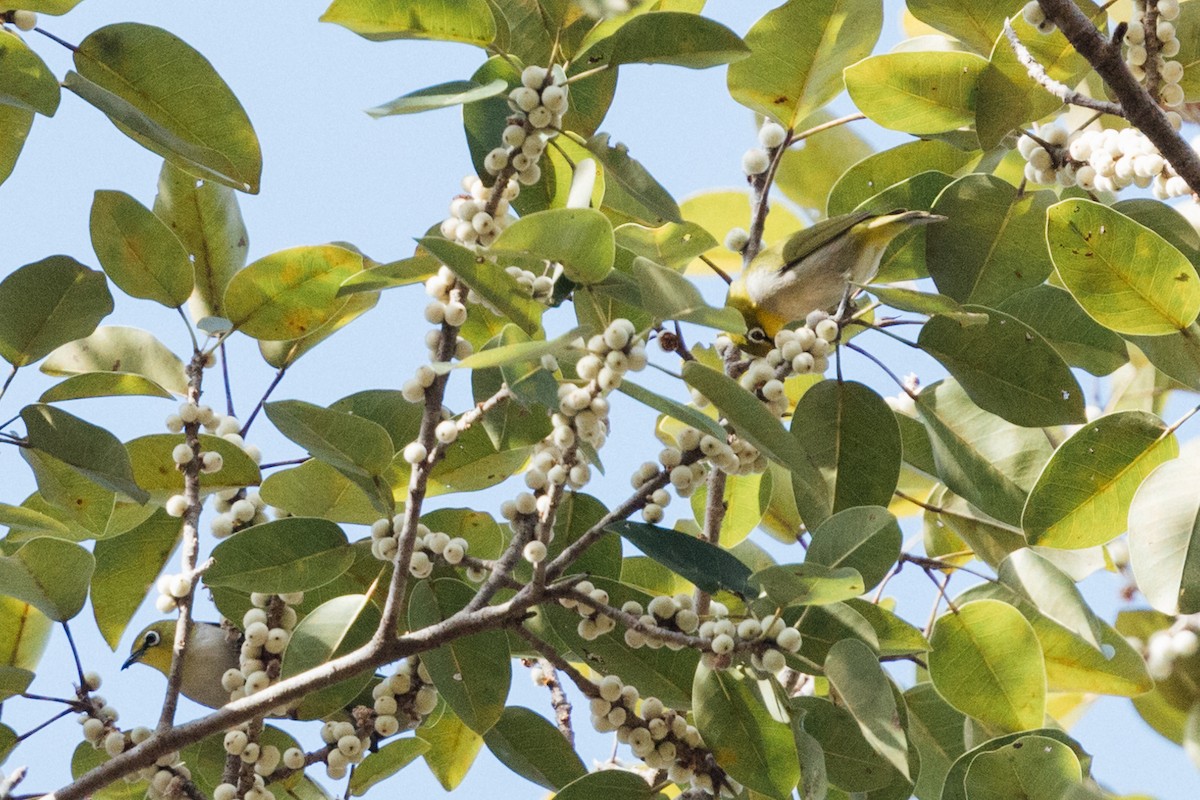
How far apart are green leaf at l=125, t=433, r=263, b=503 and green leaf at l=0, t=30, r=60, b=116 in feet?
1.18

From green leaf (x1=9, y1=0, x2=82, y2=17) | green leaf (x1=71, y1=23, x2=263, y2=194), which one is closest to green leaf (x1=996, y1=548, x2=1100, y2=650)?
green leaf (x1=71, y1=23, x2=263, y2=194)

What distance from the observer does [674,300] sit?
38.1 inches

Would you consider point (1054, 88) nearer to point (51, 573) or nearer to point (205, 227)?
point (205, 227)

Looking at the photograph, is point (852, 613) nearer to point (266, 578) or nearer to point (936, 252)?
point (936, 252)

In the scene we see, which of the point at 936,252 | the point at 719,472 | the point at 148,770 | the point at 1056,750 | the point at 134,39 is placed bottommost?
the point at 1056,750

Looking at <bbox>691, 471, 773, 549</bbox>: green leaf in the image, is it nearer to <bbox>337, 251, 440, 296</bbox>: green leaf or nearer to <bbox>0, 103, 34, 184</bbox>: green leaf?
<bbox>337, 251, 440, 296</bbox>: green leaf

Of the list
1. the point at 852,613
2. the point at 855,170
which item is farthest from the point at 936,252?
the point at 852,613

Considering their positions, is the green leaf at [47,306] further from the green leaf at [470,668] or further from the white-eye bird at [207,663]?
the green leaf at [470,668]

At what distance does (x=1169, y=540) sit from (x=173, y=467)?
1.03 m

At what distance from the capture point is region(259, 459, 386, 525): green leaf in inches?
50.2

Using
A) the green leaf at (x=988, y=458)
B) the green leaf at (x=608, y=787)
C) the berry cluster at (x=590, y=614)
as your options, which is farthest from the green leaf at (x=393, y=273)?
the green leaf at (x=988, y=458)

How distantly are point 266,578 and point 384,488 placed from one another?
15 centimetres

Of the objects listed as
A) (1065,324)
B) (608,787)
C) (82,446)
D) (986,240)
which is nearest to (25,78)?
(82,446)

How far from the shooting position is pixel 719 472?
138 cm
